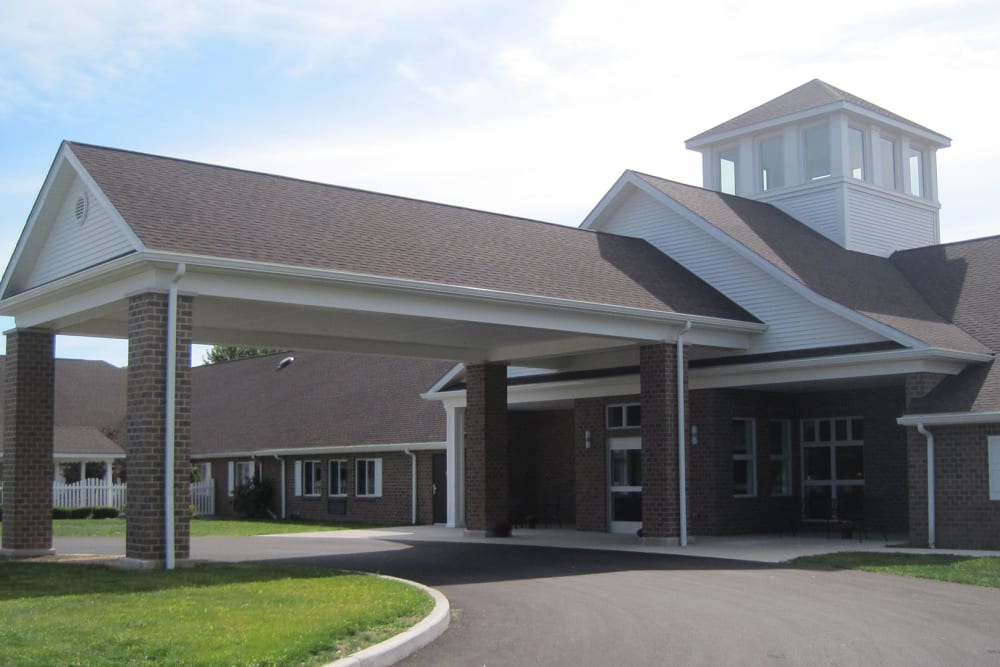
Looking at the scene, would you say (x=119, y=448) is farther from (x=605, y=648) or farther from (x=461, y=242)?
(x=605, y=648)

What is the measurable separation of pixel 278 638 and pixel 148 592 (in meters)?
3.67

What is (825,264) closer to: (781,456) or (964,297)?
(964,297)

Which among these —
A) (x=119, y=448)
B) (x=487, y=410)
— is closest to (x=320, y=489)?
(x=119, y=448)

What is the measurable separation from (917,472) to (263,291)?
40.9ft

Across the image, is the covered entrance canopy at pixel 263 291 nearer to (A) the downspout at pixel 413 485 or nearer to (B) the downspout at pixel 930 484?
(B) the downspout at pixel 930 484

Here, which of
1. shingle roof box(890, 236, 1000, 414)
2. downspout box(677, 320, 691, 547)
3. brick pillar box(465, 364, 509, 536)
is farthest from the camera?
brick pillar box(465, 364, 509, 536)

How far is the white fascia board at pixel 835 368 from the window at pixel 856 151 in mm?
8312

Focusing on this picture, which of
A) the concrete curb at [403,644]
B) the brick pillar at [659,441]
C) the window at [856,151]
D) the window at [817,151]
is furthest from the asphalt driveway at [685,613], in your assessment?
the window at [856,151]

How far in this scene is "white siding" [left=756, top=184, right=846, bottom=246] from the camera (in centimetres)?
2928

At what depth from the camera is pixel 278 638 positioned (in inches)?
401

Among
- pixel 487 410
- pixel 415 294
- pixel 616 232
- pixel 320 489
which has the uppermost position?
pixel 616 232

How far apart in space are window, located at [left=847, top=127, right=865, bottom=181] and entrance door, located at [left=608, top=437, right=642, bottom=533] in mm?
9378

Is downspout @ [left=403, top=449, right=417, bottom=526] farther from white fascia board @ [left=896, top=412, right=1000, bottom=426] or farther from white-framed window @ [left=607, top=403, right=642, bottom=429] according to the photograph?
white fascia board @ [left=896, top=412, right=1000, bottom=426]

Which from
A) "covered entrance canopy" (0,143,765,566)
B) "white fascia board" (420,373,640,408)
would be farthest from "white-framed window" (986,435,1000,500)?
"white fascia board" (420,373,640,408)
